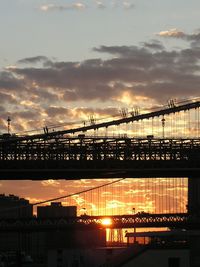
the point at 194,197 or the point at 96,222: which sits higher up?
the point at 194,197

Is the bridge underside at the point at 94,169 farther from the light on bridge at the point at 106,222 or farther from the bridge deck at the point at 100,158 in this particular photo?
the light on bridge at the point at 106,222

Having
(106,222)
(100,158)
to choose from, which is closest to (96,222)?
(106,222)

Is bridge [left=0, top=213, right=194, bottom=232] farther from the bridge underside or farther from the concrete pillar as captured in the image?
the bridge underside

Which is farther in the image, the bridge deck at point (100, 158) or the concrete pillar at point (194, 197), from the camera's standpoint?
the concrete pillar at point (194, 197)

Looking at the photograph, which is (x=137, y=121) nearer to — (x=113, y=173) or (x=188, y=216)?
(x=113, y=173)

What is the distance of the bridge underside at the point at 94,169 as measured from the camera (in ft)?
357

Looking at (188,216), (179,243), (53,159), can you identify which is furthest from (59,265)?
(188,216)

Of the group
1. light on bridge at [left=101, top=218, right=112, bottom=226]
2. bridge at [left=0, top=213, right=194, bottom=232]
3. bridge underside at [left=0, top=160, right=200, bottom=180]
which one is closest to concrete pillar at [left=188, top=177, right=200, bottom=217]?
bridge at [left=0, top=213, right=194, bottom=232]

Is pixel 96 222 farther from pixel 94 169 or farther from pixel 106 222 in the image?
pixel 94 169

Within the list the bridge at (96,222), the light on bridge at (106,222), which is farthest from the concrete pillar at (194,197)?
the light on bridge at (106,222)

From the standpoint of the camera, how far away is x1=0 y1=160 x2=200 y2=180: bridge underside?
Result: 108938 mm

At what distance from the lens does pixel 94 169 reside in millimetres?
110438

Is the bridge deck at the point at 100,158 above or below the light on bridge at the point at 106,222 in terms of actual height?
above

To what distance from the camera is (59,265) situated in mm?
93938
